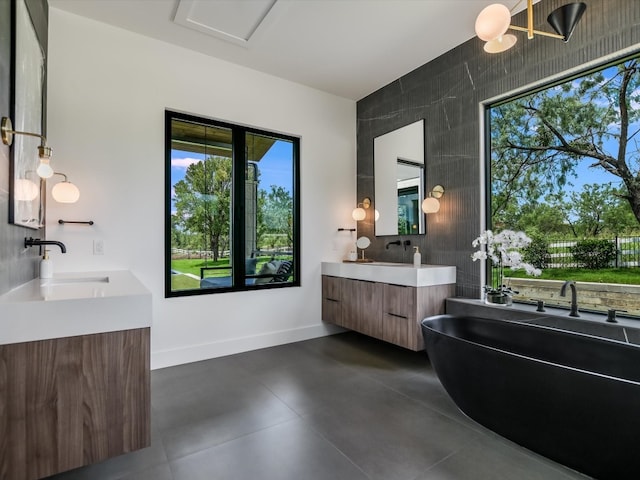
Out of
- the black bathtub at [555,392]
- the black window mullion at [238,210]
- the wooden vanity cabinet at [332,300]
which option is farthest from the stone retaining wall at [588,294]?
the black window mullion at [238,210]

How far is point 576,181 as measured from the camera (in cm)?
257

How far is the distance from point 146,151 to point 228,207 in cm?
95

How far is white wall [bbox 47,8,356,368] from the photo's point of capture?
2703 mm

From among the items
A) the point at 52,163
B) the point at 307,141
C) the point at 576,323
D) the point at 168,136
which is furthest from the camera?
the point at 307,141

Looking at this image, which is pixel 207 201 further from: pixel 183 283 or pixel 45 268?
pixel 45 268

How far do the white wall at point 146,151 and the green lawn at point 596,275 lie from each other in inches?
97.7

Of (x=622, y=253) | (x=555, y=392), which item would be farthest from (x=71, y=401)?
(x=622, y=253)

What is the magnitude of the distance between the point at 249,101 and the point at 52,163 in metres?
1.94

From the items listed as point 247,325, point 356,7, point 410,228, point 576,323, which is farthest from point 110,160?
point 576,323

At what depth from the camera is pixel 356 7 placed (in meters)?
2.66

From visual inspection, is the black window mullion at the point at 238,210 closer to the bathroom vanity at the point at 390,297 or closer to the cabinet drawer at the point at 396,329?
the bathroom vanity at the point at 390,297

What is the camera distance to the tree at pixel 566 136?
7.49 ft

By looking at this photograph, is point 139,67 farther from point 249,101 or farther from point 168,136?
point 249,101

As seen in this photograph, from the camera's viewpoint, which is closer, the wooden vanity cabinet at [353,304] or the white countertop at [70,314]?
the white countertop at [70,314]
